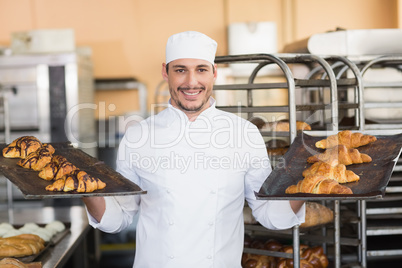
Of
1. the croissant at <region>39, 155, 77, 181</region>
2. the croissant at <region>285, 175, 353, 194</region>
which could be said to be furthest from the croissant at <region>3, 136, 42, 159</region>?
the croissant at <region>285, 175, 353, 194</region>

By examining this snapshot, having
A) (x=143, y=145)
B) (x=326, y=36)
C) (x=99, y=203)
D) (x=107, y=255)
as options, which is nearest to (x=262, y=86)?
(x=143, y=145)

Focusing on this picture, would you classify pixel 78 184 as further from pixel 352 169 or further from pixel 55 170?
pixel 352 169

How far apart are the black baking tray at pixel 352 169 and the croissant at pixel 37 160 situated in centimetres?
80

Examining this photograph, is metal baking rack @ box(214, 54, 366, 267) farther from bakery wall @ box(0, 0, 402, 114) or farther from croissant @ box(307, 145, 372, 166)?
bakery wall @ box(0, 0, 402, 114)

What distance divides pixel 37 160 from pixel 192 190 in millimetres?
591

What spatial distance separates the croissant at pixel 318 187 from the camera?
5.16ft

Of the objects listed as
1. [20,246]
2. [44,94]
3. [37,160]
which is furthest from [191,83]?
[44,94]

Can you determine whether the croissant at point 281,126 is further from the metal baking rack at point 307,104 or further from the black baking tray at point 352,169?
the black baking tray at point 352,169

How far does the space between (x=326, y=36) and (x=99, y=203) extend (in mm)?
1964

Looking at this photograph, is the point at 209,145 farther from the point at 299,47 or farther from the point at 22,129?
the point at 22,129

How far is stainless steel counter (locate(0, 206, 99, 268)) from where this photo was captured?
211 centimetres

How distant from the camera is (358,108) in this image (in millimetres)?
2277

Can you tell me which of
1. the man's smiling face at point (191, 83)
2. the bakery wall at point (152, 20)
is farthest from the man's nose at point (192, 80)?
the bakery wall at point (152, 20)

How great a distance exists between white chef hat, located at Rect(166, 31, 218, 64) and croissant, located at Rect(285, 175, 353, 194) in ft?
2.03
